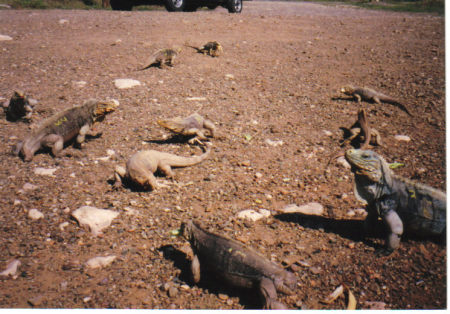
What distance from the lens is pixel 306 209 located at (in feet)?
12.4

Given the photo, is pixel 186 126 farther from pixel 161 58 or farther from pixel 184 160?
pixel 161 58

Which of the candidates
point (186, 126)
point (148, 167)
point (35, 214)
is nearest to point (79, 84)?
point (186, 126)

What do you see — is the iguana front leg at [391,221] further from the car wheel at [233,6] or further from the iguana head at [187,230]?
the car wheel at [233,6]

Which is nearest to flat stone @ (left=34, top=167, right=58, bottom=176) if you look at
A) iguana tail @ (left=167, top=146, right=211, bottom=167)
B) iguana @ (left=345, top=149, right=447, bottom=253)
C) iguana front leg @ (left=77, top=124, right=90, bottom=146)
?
iguana front leg @ (left=77, top=124, right=90, bottom=146)

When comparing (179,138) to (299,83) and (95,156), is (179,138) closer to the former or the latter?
(95,156)

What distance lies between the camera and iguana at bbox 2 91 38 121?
5.16m

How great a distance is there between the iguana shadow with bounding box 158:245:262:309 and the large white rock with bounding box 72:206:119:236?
63cm

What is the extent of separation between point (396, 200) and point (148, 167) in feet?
8.42

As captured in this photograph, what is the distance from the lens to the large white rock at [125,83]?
6.60 m

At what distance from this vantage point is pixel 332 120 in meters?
5.83

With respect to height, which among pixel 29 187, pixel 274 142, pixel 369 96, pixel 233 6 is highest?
pixel 233 6

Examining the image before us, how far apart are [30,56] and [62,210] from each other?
565 cm

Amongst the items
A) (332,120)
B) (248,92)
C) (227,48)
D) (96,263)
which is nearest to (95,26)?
(227,48)

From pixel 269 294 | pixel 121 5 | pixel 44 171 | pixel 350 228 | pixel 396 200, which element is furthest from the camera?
pixel 121 5
